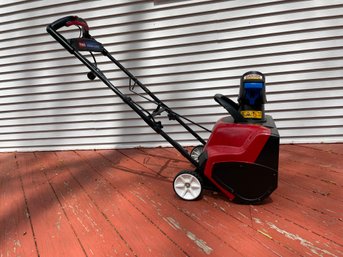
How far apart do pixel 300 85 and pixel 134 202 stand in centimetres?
216

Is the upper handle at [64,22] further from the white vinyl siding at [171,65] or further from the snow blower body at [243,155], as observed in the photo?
the snow blower body at [243,155]

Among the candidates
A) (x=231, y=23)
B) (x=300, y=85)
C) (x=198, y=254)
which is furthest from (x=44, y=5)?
(x=198, y=254)

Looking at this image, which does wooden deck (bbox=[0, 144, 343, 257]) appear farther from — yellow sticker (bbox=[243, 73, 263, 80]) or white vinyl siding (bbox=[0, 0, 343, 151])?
yellow sticker (bbox=[243, 73, 263, 80])

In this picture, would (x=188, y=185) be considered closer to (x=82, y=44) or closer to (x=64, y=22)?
(x=82, y=44)

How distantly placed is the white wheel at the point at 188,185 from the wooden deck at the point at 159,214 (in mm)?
58

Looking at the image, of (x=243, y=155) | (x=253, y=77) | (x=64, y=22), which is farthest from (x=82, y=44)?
(x=243, y=155)

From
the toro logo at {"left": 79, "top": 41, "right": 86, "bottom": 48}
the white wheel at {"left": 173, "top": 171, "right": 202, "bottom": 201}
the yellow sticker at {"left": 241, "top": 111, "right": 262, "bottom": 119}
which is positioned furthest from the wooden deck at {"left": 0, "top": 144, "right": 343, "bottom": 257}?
the toro logo at {"left": 79, "top": 41, "right": 86, "bottom": 48}

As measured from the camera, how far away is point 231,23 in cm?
304

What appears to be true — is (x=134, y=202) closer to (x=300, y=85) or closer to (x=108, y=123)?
(x=108, y=123)

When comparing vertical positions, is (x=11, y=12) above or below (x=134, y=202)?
above

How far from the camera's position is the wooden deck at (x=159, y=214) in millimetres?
1591

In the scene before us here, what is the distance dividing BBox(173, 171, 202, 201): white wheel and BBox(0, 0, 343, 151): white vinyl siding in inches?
52.5

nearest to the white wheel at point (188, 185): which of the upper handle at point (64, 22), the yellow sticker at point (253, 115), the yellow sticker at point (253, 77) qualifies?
the yellow sticker at point (253, 115)

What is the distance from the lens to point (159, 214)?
6.43ft
